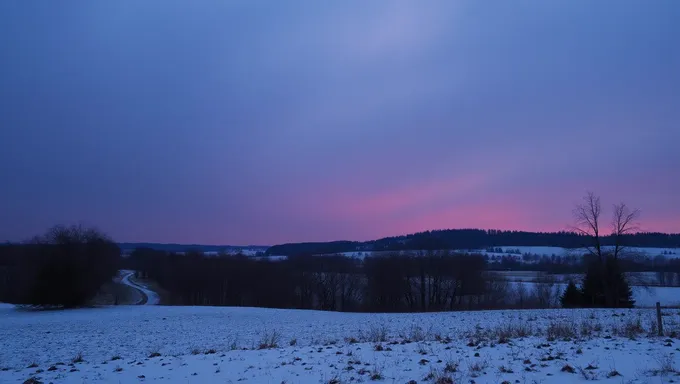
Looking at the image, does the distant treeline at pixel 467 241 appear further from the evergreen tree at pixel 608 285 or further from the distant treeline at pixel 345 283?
the evergreen tree at pixel 608 285

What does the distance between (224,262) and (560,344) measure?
241 feet

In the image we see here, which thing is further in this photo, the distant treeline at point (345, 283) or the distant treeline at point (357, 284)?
the distant treeline at point (345, 283)

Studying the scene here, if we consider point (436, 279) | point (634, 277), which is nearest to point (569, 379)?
point (634, 277)

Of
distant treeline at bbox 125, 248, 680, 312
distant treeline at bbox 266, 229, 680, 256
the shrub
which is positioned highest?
distant treeline at bbox 266, 229, 680, 256

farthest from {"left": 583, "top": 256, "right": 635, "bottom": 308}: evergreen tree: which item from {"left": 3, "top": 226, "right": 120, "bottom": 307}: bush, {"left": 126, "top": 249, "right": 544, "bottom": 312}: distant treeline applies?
{"left": 3, "top": 226, "right": 120, "bottom": 307}: bush

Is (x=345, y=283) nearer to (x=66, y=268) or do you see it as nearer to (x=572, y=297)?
(x=572, y=297)

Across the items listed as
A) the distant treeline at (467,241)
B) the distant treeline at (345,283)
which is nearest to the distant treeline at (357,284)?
the distant treeline at (345,283)

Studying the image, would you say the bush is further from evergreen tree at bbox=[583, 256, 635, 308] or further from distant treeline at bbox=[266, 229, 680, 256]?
distant treeline at bbox=[266, 229, 680, 256]

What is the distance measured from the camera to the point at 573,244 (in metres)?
41.4

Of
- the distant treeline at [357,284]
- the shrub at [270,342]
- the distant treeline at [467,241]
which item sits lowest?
the distant treeline at [357,284]

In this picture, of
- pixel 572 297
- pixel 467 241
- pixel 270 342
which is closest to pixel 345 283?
pixel 572 297

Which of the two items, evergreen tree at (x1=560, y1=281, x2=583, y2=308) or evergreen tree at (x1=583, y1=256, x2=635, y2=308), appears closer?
evergreen tree at (x1=583, y1=256, x2=635, y2=308)

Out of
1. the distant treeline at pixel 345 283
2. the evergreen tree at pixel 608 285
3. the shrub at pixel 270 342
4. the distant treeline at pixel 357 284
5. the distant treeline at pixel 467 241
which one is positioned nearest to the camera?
the shrub at pixel 270 342

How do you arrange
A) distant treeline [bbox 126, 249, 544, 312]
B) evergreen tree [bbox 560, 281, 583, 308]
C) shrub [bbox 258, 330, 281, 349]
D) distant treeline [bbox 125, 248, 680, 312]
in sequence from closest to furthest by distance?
1. shrub [bbox 258, 330, 281, 349]
2. evergreen tree [bbox 560, 281, 583, 308]
3. distant treeline [bbox 125, 248, 680, 312]
4. distant treeline [bbox 126, 249, 544, 312]
